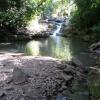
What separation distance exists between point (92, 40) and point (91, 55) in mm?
7667

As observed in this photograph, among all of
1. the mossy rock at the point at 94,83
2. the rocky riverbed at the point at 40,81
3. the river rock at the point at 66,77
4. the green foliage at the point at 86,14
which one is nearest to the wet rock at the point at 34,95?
the rocky riverbed at the point at 40,81

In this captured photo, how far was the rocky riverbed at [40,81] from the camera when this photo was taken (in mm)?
9445

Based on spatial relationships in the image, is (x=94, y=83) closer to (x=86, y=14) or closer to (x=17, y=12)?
(x=17, y=12)

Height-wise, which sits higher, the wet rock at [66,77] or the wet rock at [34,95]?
the wet rock at [66,77]

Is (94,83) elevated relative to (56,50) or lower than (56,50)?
elevated

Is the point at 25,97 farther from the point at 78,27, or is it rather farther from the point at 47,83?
the point at 78,27

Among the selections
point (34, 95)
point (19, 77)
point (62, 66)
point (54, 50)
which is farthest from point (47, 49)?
point (34, 95)

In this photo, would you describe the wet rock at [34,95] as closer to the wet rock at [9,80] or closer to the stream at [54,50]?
the wet rock at [9,80]

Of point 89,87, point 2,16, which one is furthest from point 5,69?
point 2,16

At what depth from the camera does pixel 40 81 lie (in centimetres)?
1045

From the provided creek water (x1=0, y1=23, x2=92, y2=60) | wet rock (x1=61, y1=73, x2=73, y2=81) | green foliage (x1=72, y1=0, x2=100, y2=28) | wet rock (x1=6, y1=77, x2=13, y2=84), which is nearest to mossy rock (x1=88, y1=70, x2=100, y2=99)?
wet rock (x1=61, y1=73, x2=73, y2=81)

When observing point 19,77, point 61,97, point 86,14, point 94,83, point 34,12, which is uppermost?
point 34,12

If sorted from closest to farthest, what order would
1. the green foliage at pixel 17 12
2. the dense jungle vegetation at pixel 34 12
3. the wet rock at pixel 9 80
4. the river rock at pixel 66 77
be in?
the wet rock at pixel 9 80
the river rock at pixel 66 77
the dense jungle vegetation at pixel 34 12
the green foliage at pixel 17 12

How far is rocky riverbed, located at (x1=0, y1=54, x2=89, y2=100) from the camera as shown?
372 inches
